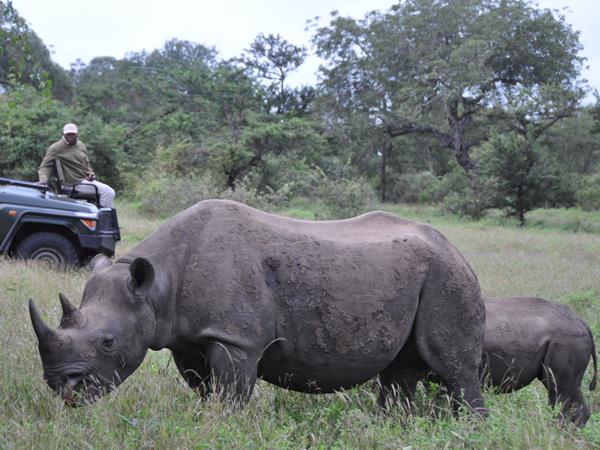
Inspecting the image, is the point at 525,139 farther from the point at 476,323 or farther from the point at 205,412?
the point at 205,412

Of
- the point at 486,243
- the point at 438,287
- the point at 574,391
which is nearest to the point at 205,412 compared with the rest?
the point at 438,287

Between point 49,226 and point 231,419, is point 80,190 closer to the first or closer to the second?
point 49,226

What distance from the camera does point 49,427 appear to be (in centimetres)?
331

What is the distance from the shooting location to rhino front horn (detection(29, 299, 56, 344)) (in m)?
3.39

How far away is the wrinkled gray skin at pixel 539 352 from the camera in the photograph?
545 cm

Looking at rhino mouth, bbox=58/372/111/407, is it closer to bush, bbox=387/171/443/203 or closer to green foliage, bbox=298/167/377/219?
green foliage, bbox=298/167/377/219

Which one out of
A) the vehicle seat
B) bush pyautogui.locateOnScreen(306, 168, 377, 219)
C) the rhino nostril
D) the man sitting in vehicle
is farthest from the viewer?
bush pyautogui.locateOnScreen(306, 168, 377, 219)

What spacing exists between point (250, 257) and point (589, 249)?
501 inches

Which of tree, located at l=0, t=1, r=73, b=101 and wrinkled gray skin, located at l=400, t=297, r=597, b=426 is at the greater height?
tree, located at l=0, t=1, r=73, b=101

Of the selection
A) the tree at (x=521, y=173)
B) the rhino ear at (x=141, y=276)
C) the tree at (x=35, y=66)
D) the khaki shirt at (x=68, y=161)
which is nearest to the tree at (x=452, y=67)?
the tree at (x=521, y=173)

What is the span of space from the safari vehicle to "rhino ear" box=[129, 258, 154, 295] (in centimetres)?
607

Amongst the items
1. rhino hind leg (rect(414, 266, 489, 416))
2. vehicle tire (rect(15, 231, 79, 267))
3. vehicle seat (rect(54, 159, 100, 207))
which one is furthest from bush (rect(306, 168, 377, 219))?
rhino hind leg (rect(414, 266, 489, 416))

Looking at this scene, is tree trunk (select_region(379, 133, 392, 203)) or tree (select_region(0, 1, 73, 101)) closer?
tree (select_region(0, 1, 73, 101))

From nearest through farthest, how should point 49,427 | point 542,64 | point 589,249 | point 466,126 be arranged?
point 49,427
point 589,249
point 542,64
point 466,126
